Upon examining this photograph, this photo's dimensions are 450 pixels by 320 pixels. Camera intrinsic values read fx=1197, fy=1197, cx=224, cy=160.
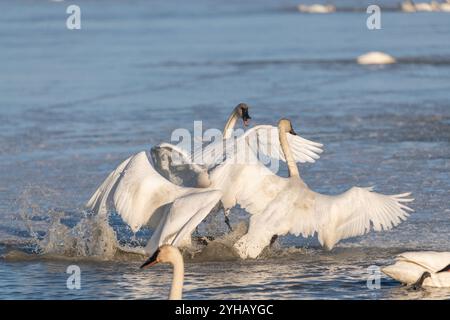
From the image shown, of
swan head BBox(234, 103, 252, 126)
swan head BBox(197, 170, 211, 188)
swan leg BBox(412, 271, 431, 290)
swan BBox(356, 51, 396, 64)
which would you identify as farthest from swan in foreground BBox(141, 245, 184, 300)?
swan BBox(356, 51, 396, 64)

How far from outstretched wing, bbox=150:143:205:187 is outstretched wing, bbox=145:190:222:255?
0.71 meters

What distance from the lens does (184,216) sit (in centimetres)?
930

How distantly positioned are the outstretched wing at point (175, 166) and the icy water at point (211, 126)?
663 mm

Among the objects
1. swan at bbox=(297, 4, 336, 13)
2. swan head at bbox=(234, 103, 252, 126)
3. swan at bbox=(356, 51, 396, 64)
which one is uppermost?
swan at bbox=(297, 4, 336, 13)

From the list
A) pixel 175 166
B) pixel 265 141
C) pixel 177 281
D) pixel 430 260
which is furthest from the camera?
pixel 265 141

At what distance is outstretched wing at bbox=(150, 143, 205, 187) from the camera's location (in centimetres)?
1015

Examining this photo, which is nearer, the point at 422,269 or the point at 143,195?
the point at 422,269

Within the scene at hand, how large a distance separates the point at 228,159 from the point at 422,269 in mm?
2363

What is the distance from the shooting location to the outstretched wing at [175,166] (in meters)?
10.1

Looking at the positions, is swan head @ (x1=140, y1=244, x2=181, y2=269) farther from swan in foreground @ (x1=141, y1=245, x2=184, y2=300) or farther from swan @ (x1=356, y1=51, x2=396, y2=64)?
swan @ (x1=356, y1=51, x2=396, y2=64)

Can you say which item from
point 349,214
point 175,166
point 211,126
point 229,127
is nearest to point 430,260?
point 349,214

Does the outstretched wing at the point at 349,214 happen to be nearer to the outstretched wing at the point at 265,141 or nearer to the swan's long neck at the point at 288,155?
the swan's long neck at the point at 288,155

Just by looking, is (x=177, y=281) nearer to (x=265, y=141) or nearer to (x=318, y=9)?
(x=265, y=141)

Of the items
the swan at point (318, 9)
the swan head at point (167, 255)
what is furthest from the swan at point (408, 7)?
the swan head at point (167, 255)
